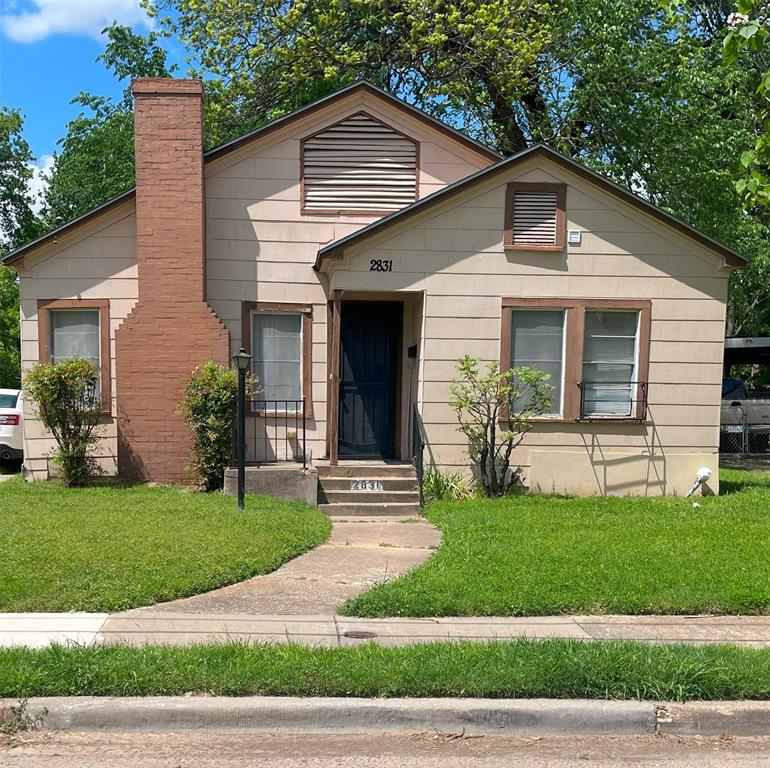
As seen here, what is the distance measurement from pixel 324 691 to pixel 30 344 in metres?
8.98

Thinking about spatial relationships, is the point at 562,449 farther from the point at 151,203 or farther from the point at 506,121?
the point at 506,121

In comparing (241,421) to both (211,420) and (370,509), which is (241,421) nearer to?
(211,420)

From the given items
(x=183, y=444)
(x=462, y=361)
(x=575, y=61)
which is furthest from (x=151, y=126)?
(x=575, y=61)

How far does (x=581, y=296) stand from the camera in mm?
11109

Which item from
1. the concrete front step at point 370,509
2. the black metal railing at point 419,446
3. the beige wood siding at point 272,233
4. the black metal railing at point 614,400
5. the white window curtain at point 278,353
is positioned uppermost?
the beige wood siding at point 272,233

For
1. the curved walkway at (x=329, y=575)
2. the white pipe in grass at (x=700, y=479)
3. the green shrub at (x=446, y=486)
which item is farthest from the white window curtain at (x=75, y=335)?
the white pipe in grass at (x=700, y=479)

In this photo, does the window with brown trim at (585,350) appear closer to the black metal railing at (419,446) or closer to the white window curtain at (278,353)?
the black metal railing at (419,446)

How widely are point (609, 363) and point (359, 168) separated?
4.68 meters

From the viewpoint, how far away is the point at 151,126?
36.6 ft

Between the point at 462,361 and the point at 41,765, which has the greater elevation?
the point at 462,361

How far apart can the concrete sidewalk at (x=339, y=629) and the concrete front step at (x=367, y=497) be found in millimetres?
4707

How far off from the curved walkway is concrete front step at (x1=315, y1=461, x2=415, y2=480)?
1429 millimetres

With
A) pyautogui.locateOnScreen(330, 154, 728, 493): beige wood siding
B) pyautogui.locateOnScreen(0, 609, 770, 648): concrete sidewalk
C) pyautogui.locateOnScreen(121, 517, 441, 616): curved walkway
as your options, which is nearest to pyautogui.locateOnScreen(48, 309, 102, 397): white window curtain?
pyautogui.locateOnScreen(330, 154, 728, 493): beige wood siding

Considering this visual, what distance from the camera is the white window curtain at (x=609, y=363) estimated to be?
11227mm
